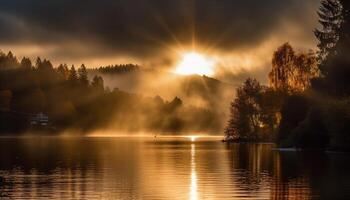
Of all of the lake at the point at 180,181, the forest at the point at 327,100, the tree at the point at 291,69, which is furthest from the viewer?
the tree at the point at 291,69

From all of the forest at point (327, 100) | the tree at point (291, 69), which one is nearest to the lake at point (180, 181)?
the forest at point (327, 100)

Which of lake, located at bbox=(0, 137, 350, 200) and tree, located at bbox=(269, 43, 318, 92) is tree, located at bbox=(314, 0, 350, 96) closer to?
lake, located at bbox=(0, 137, 350, 200)

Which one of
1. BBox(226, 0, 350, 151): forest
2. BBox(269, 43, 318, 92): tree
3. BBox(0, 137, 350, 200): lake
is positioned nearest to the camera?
BBox(0, 137, 350, 200): lake

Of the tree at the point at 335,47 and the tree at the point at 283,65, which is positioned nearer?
the tree at the point at 335,47

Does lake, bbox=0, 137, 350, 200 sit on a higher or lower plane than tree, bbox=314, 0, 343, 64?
lower

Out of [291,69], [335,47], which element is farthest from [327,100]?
[291,69]

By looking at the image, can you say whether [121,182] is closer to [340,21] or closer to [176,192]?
[176,192]

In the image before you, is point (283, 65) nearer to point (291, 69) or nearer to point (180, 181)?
point (291, 69)

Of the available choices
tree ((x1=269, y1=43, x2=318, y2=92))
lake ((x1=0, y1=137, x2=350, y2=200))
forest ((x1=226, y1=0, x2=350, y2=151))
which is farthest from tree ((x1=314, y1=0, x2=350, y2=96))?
tree ((x1=269, y1=43, x2=318, y2=92))

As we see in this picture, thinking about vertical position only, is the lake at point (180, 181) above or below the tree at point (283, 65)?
below

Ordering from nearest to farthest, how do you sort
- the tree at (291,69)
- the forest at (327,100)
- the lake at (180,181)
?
the lake at (180,181) < the forest at (327,100) < the tree at (291,69)

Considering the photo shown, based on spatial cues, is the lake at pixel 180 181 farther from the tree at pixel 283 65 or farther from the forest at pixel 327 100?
the tree at pixel 283 65

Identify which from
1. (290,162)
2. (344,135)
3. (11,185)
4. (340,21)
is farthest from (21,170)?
(340,21)

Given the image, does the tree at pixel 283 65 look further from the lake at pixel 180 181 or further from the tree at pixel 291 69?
the lake at pixel 180 181
